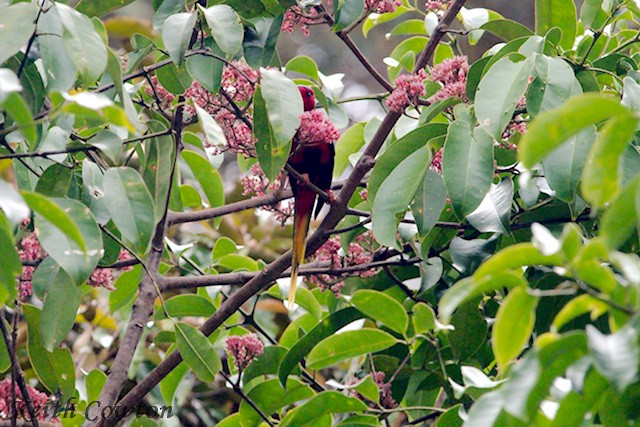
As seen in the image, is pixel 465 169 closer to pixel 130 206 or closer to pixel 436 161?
pixel 436 161

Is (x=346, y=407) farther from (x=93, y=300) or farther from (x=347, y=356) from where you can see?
(x=93, y=300)

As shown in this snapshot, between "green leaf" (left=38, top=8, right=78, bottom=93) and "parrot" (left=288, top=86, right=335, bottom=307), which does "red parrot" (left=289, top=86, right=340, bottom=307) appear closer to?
"parrot" (left=288, top=86, right=335, bottom=307)

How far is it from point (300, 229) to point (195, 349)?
0.61 m

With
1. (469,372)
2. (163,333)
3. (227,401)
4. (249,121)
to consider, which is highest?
(249,121)

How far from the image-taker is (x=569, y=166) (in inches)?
52.2

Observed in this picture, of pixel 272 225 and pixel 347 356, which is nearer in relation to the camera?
pixel 347 356

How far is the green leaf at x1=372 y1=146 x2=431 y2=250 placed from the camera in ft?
4.62

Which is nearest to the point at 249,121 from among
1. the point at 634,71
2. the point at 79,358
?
the point at 634,71

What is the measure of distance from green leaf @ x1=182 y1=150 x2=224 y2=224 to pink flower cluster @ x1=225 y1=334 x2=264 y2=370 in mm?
492

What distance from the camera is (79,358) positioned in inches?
129

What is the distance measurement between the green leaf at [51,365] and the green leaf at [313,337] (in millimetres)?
531

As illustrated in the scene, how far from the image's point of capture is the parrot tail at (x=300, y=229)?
74.0 inches

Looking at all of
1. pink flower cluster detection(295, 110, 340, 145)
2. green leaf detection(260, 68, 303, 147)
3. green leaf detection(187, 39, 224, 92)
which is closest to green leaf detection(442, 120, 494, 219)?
green leaf detection(260, 68, 303, 147)

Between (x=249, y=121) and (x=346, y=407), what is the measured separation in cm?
62
